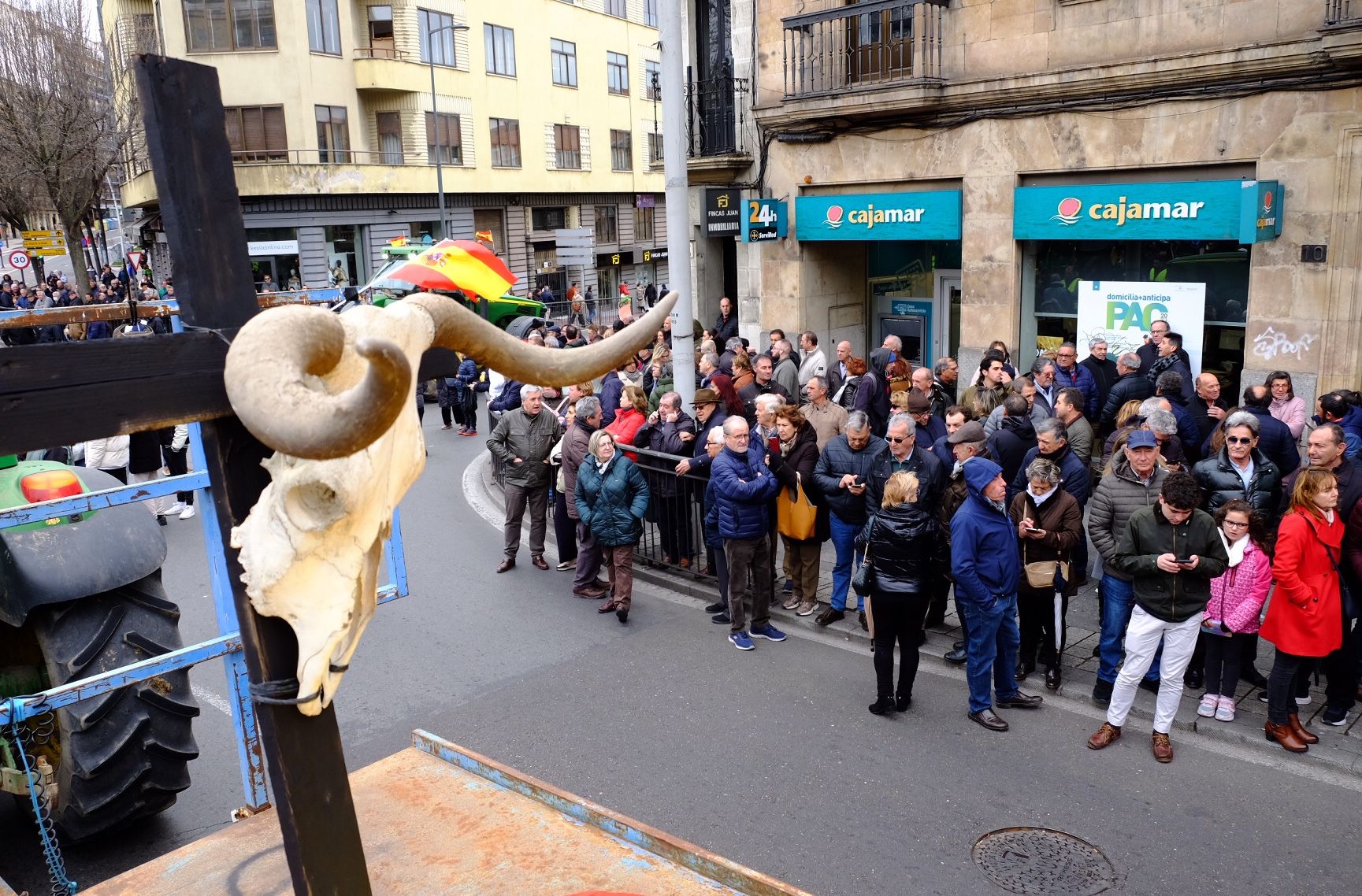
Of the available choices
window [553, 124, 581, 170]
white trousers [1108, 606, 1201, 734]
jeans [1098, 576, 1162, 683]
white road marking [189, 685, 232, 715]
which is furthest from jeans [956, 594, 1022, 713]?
window [553, 124, 581, 170]

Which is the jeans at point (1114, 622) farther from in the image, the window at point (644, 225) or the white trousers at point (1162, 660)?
the window at point (644, 225)

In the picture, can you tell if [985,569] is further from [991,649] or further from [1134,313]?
[1134,313]

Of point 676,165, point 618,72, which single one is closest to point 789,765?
point 676,165

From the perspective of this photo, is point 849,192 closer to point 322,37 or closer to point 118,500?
point 118,500

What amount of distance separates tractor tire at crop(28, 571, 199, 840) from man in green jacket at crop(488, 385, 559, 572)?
5.10 m

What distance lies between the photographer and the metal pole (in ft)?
35.3

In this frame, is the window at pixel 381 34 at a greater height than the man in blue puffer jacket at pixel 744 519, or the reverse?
the window at pixel 381 34

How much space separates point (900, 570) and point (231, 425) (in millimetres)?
5256

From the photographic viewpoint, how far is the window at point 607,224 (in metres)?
47.8

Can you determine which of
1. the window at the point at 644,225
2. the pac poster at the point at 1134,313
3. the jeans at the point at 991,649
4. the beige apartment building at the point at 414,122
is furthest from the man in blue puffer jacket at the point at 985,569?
the window at the point at 644,225

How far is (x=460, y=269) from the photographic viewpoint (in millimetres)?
11992

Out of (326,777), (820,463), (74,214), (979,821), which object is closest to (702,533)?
(820,463)

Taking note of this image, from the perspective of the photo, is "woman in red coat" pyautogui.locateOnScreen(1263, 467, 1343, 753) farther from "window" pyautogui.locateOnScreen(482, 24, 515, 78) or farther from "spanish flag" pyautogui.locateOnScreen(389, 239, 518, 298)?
"window" pyautogui.locateOnScreen(482, 24, 515, 78)

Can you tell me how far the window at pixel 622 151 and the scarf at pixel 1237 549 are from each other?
143ft
